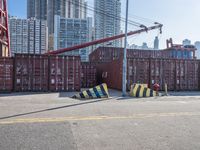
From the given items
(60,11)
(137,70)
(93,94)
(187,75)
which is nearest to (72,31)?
(60,11)

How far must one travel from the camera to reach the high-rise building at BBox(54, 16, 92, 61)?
48.5 m

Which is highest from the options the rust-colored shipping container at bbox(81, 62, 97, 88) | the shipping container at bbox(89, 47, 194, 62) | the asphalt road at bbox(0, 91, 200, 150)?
the shipping container at bbox(89, 47, 194, 62)

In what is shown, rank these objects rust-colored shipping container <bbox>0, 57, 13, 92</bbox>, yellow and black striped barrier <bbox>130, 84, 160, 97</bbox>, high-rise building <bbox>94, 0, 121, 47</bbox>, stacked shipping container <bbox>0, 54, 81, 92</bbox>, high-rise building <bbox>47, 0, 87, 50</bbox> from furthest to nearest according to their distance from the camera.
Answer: high-rise building <bbox>47, 0, 87, 50</bbox> → high-rise building <bbox>94, 0, 121, 47</bbox> → stacked shipping container <bbox>0, 54, 81, 92</bbox> → rust-colored shipping container <bbox>0, 57, 13, 92</bbox> → yellow and black striped barrier <bbox>130, 84, 160, 97</bbox>

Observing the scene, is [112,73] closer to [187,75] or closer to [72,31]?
[187,75]

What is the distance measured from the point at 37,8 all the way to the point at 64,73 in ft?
117

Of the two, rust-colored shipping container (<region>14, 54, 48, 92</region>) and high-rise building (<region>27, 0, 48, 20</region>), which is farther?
high-rise building (<region>27, 0, 48, 20</region>)

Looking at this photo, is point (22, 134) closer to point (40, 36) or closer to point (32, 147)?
point (32, 147)

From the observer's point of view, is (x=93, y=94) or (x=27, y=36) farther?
(x=27, y=36)

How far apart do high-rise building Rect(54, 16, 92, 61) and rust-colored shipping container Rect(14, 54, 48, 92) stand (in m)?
30.5

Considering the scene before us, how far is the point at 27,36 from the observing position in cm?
4466

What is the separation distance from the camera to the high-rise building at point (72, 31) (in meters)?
48.5

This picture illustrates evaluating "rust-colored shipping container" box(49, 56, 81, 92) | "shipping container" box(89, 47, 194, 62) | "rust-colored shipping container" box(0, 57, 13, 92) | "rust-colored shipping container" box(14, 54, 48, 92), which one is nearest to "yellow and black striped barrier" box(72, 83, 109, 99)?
"rust-colored shipping container" box(49, 56, 81, 92)

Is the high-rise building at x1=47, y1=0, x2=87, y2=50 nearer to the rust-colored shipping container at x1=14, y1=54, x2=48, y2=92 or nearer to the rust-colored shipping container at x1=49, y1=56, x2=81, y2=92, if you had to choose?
the rust-colored shipping container at x1=49, y1=56, x2=81, y2=92

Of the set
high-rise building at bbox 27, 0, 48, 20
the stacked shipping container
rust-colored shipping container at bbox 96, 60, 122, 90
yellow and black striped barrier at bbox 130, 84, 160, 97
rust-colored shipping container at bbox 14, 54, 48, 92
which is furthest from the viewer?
high-rise building at bbox 27, 0, 48, 20
